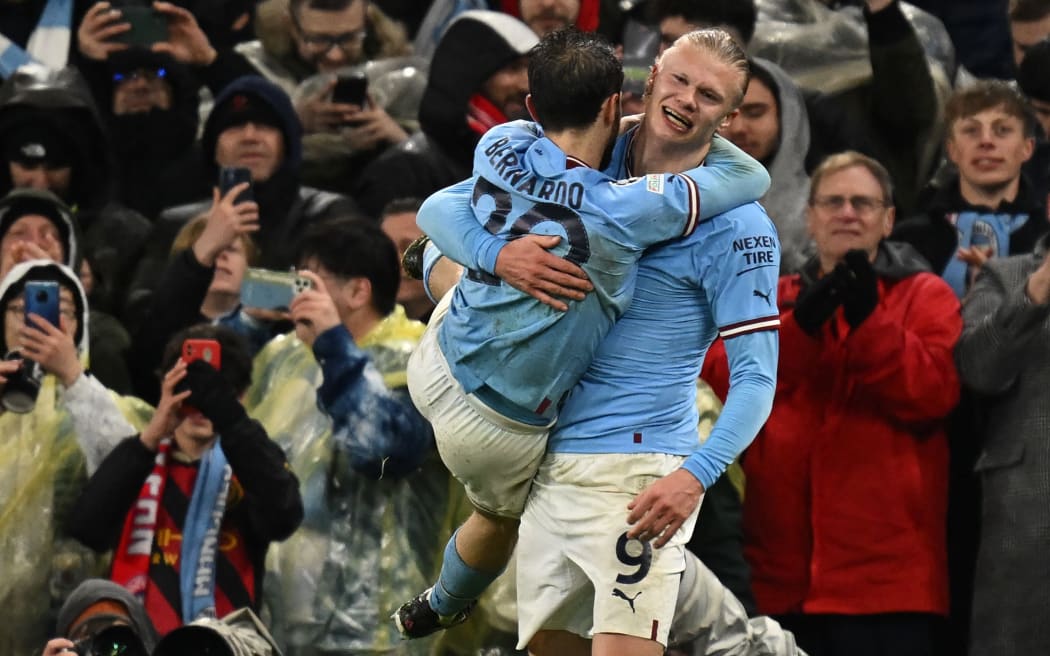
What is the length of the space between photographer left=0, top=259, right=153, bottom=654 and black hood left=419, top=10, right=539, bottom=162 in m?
1.93

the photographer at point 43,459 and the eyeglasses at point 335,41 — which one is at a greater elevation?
the eyeglasses at point 335,41

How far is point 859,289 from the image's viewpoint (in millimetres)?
7137

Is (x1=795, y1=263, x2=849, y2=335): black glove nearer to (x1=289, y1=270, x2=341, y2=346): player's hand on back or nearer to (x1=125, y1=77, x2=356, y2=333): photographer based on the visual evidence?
(x1=289, y1=270, x2=341, y2=346): player's hand on back

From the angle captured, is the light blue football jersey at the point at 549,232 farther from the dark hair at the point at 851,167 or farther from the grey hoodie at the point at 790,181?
the grey hoodie at the point at 790,181

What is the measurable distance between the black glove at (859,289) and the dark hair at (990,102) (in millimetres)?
1103

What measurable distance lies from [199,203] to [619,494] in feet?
13.5

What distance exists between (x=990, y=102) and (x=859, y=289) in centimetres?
125

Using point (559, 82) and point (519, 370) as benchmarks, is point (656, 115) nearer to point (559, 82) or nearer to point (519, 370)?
point (559, 82)

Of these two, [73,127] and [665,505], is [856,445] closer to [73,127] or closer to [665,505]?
[665,505]

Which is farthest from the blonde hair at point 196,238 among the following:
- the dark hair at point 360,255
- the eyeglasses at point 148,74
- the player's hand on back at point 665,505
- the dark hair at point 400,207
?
the player's hand on back at point 665,505

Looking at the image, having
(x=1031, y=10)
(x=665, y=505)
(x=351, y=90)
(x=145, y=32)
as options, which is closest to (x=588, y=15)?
(x=351, y=90)

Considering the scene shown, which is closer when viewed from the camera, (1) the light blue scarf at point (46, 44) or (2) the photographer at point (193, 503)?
(2) the photographer at point (193, 503)

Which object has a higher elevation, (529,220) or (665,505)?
(529,220)

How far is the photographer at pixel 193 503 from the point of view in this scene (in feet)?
23.6
